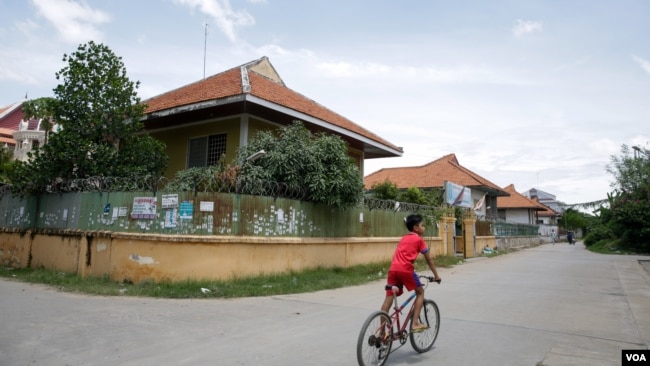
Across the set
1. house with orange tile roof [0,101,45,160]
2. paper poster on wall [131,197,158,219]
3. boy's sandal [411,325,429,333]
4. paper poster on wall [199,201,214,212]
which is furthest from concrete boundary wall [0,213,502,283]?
house with orange tile roof [0,101,45,160]

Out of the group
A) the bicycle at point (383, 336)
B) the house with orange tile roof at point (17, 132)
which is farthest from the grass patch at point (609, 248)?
the house with orange tile roof at point (17, 132)

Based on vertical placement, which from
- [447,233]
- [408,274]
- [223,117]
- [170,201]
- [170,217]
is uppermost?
[223,117]

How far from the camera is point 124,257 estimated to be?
9.75 meters

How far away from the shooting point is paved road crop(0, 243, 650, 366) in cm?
499

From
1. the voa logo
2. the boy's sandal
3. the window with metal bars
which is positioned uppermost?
the window with metal bars

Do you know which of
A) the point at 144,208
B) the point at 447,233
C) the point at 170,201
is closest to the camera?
the point at 170,201

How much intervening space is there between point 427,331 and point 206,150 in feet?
36.1

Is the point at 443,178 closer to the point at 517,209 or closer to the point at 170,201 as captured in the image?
the point at 517,209

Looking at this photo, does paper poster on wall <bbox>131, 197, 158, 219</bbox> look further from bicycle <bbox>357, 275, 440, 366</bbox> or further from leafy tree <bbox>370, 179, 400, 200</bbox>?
leafy tree <bbox>370, 179, 400, 200</bbox>

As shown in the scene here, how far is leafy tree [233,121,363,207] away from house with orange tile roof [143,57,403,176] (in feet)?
4.33

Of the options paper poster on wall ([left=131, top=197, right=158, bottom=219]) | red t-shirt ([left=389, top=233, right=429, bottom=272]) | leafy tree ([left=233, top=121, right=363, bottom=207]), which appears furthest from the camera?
leafy tree ([left=233, top=121, right=363, bottom=207])

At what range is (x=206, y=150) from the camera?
14.6 metres

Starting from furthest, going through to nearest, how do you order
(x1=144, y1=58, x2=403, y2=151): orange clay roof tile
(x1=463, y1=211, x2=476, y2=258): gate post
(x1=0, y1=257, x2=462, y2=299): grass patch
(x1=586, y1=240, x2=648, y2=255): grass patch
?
(x1=586, y1=240, x2=648, y2=255): grass patch < (x1=463, y1=211, x2=476, y2=258): gate post < (x1=144, y1=58, x2=403, y2=151): orange clay roof tile < (x1=0, y1=257, x2=462, y2=299): grass patch

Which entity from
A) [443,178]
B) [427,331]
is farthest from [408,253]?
[443,178]
